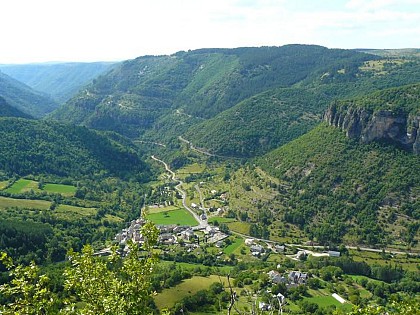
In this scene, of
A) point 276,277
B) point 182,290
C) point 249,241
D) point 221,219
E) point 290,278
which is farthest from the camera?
point 221,219


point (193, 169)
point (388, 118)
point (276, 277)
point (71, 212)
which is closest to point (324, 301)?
point (276, 277)

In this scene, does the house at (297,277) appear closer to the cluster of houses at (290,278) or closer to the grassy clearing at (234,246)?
the cluster of houses at (290,278)

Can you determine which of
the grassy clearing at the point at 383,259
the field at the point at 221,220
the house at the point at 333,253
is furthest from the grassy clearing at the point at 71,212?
the grassy clearing at the point at 383,259

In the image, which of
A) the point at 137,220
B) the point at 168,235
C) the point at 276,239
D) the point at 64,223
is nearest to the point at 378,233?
the point at 276,239

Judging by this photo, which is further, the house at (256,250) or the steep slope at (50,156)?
the steep slope at (50,156)

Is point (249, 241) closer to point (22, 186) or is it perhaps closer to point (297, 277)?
point (297, 277)

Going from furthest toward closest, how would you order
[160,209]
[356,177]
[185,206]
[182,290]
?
[185,206] < [160,209] < [356,177] < [182,290]
